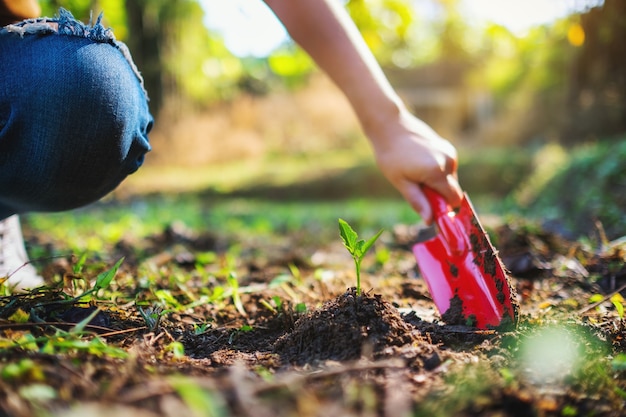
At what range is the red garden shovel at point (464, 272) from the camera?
140cm

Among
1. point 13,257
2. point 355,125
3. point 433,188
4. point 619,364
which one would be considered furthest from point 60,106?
point 355,125

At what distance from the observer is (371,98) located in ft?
5.29

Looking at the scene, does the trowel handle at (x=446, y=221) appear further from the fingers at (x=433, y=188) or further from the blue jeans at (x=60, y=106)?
the blue jeans at (x=60, y=106)

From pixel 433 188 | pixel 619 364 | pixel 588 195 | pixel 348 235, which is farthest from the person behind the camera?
pixel 588 195

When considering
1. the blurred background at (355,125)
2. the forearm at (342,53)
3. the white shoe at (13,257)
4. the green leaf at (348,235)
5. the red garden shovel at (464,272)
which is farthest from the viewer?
the blurred background at (355,125)

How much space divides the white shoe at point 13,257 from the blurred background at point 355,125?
1.25m

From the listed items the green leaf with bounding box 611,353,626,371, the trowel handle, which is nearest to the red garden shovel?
the trowel handle

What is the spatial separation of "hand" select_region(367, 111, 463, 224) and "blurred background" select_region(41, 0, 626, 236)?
160cm

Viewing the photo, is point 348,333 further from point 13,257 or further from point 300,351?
point 13,257

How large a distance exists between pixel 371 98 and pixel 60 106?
0.85m

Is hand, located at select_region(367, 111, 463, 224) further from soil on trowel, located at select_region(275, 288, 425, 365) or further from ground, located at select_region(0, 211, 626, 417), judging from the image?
soil on trowel, located at select_region(275, 288, 425, 365)

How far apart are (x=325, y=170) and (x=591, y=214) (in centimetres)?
677

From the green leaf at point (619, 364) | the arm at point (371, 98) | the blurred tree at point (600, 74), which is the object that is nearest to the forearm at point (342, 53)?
the arm at point (371, 98)

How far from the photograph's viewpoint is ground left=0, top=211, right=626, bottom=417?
761 mm
